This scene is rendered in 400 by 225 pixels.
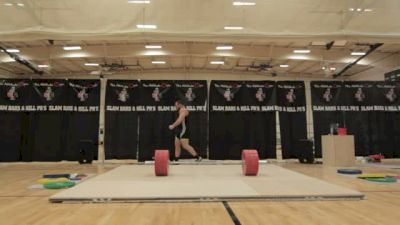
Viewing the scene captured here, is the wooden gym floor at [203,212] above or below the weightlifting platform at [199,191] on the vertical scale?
below

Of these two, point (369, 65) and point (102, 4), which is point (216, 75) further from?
point (102, 4)

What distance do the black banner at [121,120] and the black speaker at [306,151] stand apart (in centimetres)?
416

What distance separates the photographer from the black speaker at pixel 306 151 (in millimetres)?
7602

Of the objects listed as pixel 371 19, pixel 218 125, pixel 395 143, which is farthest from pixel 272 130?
pixel 371 19

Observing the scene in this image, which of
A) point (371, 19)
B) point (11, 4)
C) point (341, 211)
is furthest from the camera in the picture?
point (371, 19)

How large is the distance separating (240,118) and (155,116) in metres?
2.26

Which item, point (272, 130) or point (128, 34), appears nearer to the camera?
point (128, 34)

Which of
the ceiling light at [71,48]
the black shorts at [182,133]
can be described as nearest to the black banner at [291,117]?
the black shorts at [182,133]

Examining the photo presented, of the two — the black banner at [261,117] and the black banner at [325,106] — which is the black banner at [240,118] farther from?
the black banner at [325,106]

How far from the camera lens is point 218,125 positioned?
848 cm

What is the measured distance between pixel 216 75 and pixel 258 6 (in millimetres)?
10521

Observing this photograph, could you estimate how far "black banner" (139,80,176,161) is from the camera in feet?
27.2

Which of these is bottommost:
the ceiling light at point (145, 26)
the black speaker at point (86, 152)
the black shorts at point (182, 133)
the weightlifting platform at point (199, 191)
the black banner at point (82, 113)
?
the weightlifting platform at point (199, 191)

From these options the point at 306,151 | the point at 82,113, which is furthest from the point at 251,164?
the point at 82,113
